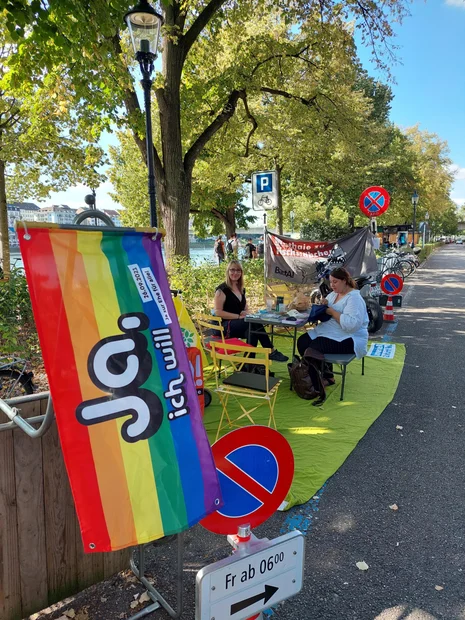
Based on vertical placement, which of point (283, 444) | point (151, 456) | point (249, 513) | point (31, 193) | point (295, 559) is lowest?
point (295, 559)

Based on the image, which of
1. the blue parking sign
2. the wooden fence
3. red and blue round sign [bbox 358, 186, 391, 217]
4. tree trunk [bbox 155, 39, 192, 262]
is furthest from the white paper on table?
the wooden fence

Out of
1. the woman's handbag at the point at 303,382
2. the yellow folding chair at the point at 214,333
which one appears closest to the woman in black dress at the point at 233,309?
the yellow folding chair at the point at 214,333

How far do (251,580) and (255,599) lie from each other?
0.33 ft

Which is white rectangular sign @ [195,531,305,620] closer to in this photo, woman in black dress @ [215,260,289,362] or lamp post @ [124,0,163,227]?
lamp post @ [124,0,163,227]

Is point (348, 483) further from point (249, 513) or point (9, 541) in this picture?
point (9, 541)

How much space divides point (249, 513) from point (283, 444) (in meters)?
0.34

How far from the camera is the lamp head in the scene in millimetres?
5059

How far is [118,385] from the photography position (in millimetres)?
1569

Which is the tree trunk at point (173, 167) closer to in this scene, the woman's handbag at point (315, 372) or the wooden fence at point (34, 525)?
the woman's handbag at point (315, 372)

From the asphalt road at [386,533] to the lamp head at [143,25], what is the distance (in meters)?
5.32

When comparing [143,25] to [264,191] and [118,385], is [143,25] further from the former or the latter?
[118,385]

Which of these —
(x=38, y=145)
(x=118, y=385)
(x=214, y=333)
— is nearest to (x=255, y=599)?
(x=118, y=385)

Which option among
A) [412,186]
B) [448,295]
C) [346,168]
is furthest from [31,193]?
[412,186]

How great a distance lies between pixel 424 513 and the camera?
10.1 ft
